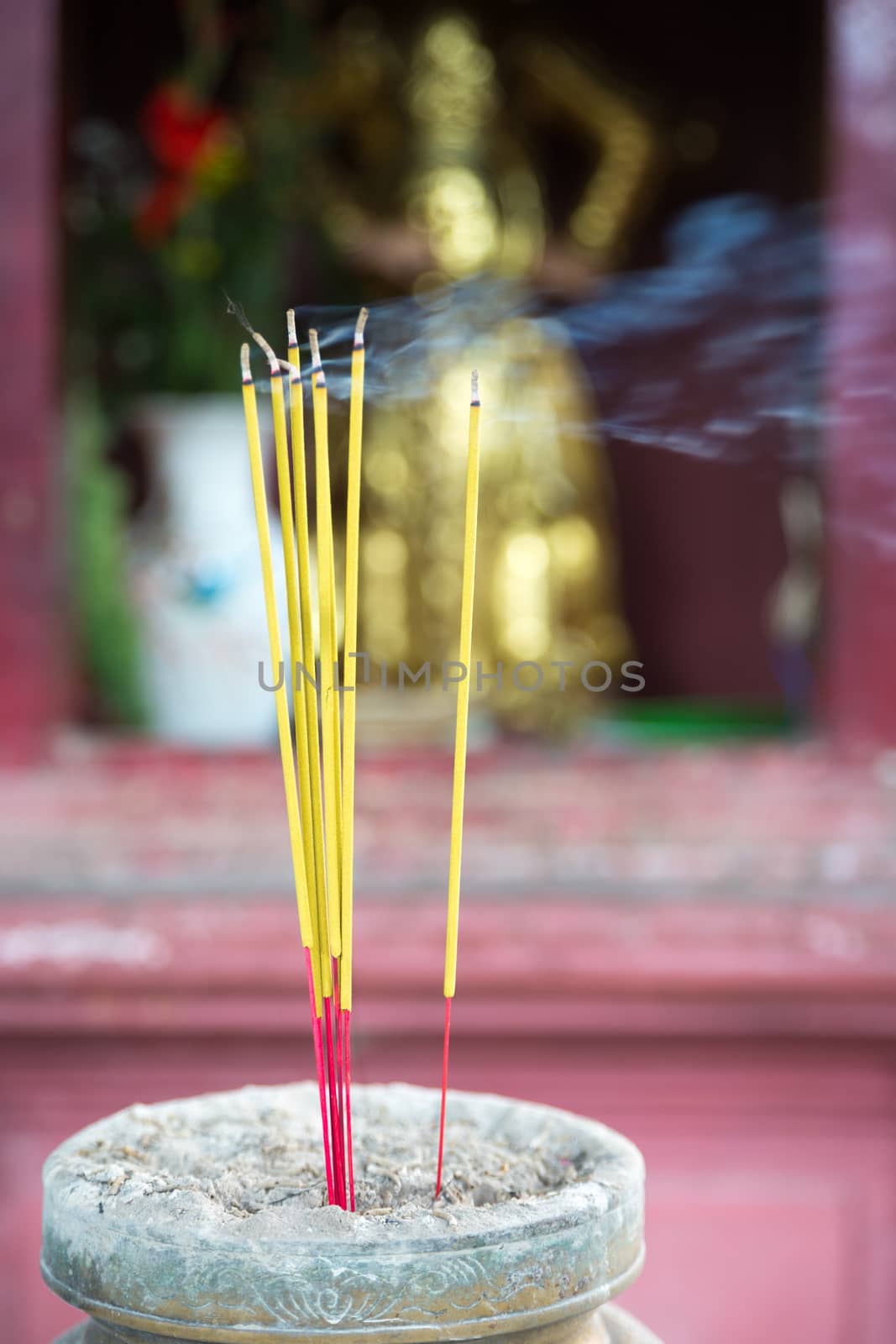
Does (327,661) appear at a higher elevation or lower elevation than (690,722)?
higher

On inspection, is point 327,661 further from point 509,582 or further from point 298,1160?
point 509,582

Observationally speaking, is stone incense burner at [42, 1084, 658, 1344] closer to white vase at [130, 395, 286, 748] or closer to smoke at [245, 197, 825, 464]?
smoke at [245, 197, 825, 464]

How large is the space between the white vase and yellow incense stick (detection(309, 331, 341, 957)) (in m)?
0.98

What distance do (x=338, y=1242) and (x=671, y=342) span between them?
1.35 metres

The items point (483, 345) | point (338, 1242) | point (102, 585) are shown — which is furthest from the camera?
point (483, 345)

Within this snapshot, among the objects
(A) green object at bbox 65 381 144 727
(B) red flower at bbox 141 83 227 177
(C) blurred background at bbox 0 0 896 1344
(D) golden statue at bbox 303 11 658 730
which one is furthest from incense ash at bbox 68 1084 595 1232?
(B) red flower at bbox 141 83 227 177

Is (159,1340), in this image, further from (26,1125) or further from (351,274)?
(351,274)

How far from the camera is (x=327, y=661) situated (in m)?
0.47

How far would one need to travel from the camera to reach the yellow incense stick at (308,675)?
1.55ft

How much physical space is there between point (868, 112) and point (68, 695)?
2.94ft

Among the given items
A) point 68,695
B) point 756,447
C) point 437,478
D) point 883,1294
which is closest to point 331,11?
point 437,478

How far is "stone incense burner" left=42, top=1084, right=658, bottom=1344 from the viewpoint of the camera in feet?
1.34

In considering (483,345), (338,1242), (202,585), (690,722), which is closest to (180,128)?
(483,345)

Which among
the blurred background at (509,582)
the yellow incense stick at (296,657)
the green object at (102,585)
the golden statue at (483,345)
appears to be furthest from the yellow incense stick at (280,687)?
the golden statue at (483,345)
